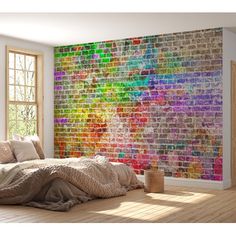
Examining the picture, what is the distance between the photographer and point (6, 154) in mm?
7840

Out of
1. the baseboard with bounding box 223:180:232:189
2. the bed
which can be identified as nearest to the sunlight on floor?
the bed

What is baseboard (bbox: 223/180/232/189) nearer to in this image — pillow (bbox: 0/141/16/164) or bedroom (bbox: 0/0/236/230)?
bedroom (bbox: 0/0/236/230)

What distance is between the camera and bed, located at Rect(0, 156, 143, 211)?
20.6ft

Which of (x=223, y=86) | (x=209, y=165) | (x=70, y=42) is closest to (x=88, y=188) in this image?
(x=209, y=165)

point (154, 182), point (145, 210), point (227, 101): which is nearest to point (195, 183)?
point (154, 182)

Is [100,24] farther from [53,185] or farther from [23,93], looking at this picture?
[53,185]

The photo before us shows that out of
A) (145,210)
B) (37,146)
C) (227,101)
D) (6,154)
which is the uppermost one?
(227,101)

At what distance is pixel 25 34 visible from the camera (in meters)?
8.53

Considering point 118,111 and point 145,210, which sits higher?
point 118,111

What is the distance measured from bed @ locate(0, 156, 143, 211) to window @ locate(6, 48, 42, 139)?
7.47 ft

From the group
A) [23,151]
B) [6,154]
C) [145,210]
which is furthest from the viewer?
[23,151]

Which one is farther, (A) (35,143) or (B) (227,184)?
(A) (35,143)

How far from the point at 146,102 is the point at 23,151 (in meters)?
2.41
